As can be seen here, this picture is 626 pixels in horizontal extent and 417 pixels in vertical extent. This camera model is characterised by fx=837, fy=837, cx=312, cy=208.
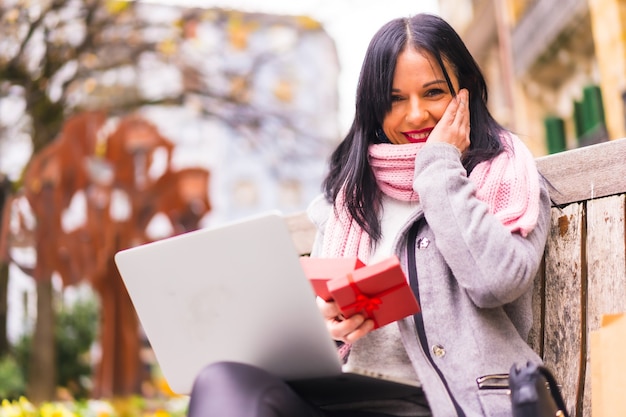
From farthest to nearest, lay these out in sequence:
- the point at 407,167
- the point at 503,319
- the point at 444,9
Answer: the point at 444,9
the point at 407,167
the point at 503,319

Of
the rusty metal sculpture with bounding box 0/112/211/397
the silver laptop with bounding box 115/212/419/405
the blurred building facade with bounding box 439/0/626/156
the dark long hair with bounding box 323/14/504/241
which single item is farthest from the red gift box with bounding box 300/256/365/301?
the blurred building facade with bounding box 439/0/626/156

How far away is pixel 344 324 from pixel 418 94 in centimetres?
69

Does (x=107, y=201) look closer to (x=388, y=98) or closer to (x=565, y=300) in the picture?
(x=388, y=98)

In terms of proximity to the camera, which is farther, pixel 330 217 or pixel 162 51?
pixel 162 51

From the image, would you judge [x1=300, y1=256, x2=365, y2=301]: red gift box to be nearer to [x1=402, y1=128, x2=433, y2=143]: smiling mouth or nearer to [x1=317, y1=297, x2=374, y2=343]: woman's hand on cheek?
[x1=317, y1=297, x2=374, y2=343]: woman's hand on cheek

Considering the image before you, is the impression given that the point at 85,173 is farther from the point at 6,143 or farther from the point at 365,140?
the point at 365,140

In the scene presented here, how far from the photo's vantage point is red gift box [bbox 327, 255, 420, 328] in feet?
5.60

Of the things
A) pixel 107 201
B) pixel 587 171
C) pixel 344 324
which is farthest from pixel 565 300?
pixel 107 201

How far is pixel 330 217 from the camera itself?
2373 millimetres

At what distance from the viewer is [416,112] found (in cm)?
219

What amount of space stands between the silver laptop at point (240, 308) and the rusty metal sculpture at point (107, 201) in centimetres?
511

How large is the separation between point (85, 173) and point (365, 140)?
5.10 m

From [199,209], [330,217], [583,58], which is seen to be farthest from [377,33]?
[583,58]

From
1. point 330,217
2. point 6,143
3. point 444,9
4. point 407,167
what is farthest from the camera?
point 444,9
